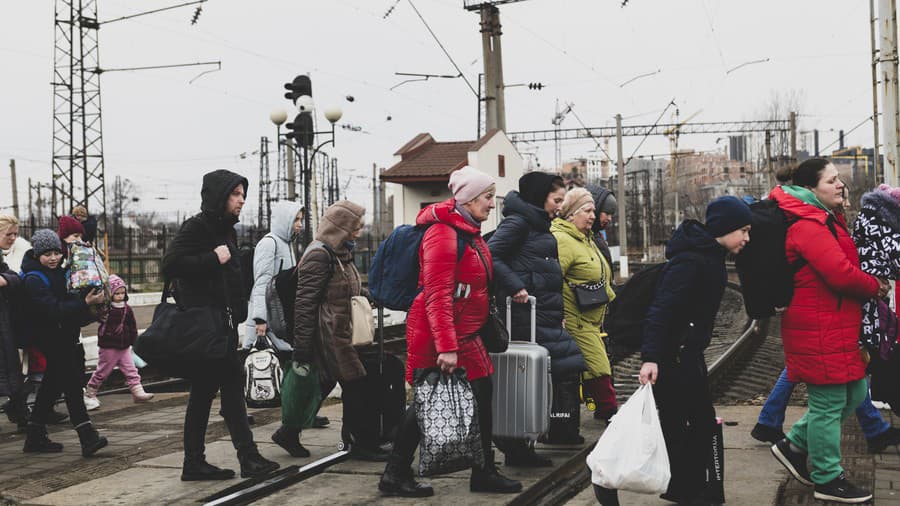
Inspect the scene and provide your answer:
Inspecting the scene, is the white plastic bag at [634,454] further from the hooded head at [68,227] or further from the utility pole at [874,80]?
the utility pole at [874,80]

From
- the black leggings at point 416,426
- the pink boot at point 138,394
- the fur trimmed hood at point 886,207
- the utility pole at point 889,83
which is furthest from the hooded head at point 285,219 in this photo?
the utility pole at point 889,83

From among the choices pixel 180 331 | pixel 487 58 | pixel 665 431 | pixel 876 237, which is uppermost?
pixel 487 58

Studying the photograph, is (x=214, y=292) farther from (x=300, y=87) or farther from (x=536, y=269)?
(x=300, y=87)

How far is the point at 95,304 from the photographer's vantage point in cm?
739

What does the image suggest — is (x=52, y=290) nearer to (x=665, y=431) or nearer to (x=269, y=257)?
(x=269, y=257)

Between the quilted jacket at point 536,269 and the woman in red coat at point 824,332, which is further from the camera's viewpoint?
the quilted jacket at point 536,269

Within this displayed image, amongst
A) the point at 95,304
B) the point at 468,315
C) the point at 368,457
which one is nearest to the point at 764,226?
the point at 468,315

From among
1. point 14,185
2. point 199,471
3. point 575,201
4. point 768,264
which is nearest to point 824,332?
point 768,264

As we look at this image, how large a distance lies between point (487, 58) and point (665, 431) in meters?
19.0

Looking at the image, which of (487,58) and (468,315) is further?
(487,58)

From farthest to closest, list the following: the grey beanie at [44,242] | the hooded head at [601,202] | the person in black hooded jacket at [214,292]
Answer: the hooded head at [601,202] < the grey beanie at [44,242] < the person in black hooded jacket at [214,292]

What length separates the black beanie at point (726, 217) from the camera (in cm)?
512

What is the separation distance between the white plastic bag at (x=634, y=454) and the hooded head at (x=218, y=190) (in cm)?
271

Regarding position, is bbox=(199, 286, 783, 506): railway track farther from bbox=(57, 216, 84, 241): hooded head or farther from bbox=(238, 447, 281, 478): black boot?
bbox=(57, 216, 84, 241): hooded head
